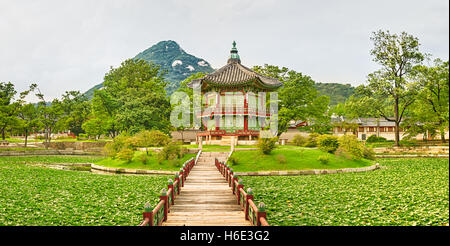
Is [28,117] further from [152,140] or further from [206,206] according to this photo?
[206,206]

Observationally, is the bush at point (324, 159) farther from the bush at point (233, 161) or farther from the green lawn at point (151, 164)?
the green lawn at point (151, 164)

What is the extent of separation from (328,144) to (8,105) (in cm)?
3103

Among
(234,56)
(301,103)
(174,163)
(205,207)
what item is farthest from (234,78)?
(205,207)

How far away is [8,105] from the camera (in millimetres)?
26750

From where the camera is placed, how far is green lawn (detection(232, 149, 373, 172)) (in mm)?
16031

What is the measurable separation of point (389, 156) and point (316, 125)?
798 centimetres

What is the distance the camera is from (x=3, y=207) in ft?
24.6

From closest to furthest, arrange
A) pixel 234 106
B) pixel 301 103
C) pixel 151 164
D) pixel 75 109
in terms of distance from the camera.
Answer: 1. pixel 151 164
2. pixel 234 106
3. pixel 301 103
4. pixel 75 109

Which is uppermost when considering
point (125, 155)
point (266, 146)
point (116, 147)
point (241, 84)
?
point (241, 84)

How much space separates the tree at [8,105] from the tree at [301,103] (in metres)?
25.3

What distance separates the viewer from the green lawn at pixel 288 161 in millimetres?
16031

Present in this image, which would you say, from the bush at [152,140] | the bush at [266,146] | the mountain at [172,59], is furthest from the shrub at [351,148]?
the mountain at [172,59]

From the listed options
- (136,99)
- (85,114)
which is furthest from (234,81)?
(85,114)
